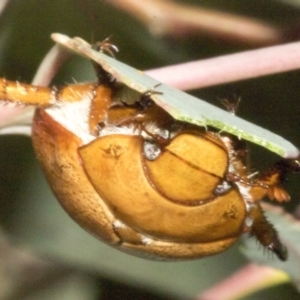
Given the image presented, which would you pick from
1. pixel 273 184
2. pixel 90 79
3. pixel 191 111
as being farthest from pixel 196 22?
pixel 191 111

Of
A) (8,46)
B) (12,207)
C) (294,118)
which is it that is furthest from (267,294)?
(8,46)

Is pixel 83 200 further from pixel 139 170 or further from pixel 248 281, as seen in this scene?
pixel 248 281

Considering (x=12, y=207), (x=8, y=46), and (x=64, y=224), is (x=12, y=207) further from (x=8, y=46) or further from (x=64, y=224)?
(x=8, y=46)

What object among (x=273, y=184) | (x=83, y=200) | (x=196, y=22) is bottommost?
(x=83, y=200)

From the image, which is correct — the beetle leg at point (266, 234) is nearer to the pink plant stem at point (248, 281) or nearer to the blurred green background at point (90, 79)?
the blurred green background at point (90, 79)

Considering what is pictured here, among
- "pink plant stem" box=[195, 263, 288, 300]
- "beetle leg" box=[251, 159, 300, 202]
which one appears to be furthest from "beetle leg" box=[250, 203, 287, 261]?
"pink plant stem" box=[195, 263, 288, 300]

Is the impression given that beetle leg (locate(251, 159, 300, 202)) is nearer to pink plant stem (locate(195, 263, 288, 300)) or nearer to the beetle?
the beetle

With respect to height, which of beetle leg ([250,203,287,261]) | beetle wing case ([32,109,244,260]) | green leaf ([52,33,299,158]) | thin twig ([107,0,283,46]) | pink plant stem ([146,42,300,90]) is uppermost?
thin twig ([107,0,283,46])
